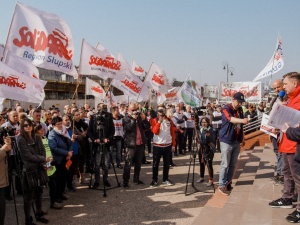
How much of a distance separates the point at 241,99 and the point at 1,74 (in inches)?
186

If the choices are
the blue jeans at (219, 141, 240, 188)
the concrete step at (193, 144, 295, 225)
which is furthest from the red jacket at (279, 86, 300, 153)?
the blue jeans at (219, 141, 240, 188)

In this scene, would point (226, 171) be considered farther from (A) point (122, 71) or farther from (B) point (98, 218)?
(A) point (122, 71)

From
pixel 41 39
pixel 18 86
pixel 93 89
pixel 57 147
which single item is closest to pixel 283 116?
pixel 57 147

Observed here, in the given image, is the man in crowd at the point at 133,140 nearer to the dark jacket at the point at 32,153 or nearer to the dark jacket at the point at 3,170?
the dark jacket at the point at 32,153

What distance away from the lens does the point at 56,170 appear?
6152 millimetres

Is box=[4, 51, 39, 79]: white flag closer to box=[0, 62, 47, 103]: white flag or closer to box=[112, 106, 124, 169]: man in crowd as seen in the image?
box=[0, 62, 47, 103]: white flag

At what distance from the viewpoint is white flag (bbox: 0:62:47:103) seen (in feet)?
18.5

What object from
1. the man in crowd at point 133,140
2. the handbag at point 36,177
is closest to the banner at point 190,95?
the man in crowd at point 133,140

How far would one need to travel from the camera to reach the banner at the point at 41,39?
6.12 metres

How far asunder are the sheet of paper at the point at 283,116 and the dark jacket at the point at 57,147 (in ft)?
13.9

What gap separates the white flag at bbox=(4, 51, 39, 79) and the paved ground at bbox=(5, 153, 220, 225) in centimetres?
294

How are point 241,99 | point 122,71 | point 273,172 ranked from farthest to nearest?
point 122,71 → point 273,172 → point 241,99

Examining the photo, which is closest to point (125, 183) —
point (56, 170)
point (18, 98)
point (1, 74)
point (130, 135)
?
point (130, 135)

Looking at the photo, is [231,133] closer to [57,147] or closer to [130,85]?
[57,147]
